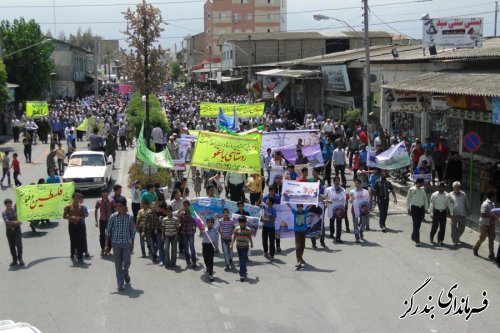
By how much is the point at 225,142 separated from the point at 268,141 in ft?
26.5

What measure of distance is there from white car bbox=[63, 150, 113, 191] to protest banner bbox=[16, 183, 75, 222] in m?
6.19

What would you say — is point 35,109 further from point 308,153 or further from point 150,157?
point 150,157

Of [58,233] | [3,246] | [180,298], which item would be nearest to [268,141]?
[58,233]

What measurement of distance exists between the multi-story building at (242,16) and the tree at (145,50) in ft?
289

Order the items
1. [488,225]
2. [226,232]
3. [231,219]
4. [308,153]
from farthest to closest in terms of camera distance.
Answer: [308,153], [488,225], [231,219], [226,232]

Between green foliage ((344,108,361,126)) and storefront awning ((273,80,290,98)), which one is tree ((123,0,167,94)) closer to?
green foliage ((344,108,361,126))

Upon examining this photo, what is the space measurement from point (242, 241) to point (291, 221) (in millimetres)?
2328

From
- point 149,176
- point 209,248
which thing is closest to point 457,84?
point 149,176

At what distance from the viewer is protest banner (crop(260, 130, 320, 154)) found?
931 inches

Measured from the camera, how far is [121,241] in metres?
12.5

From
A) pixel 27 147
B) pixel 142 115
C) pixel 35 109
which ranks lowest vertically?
pixel 27 147

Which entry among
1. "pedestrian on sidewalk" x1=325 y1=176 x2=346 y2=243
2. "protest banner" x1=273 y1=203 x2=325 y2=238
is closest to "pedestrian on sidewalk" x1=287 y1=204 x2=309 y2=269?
"protest banner" x1=273 y1=203 x2=325 y2=238

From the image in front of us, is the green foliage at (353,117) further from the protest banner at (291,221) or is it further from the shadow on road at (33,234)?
the shadow on road at (33,234)

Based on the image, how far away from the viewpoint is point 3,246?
16.0m
